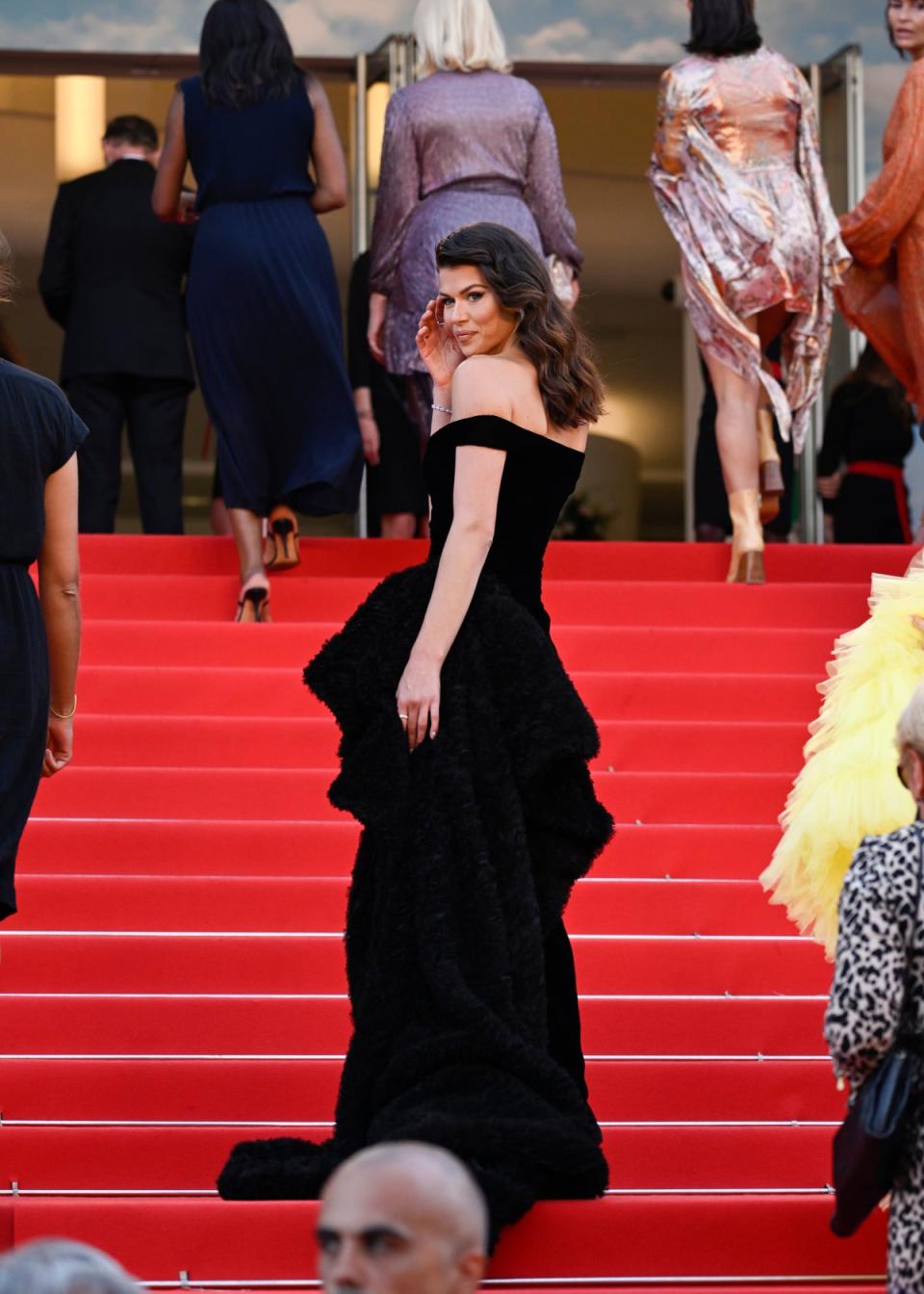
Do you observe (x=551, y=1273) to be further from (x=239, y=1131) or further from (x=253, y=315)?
(x=253, y=315)

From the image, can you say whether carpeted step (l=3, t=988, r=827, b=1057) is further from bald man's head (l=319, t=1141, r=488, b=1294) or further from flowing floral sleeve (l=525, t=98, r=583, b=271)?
flowing floral sleeve (l=525, t=98, r=583, b=271)

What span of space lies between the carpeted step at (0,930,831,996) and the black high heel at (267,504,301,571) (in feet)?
8.78

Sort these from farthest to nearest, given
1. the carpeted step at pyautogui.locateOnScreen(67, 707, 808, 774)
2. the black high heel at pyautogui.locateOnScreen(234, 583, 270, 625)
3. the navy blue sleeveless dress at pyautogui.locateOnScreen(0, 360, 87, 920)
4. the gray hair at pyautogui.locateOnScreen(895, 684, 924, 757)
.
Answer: the black high heel at pyautogui.locateOnScreen(234, 583, 270, 625) → the carpeted step at pyautogui.locateOnScreen(67, 707, 808, 774) → the navy blue sleeveless dress at pyautogui.locateOnScreen(0, 360, 87, 920) → the gray hair at pyautogui.locateOnScreen(895, 684, 924, 757)

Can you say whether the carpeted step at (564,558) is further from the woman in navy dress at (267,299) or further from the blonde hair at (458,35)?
the blonde hair at (458,35)

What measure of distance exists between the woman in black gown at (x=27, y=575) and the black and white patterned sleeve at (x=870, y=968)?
155 cm

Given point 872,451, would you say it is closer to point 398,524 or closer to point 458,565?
point 398,524

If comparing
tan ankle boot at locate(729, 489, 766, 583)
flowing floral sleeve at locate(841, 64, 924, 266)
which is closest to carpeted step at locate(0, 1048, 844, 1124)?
tan ankle boot at locate(729, 489, 766, 583)

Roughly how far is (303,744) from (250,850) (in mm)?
763

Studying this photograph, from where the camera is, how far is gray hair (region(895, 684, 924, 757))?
3.66 metres

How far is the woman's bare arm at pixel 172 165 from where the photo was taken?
8.13 meters

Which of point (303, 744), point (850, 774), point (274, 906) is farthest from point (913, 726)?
point (303, 744)

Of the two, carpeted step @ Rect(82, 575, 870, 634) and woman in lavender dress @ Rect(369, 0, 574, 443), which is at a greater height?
woman in lavender dress @ Rect(369, 0, 574, 443)

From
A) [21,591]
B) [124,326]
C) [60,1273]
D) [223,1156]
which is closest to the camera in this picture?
[60,1273]

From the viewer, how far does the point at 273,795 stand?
21.8 feet
